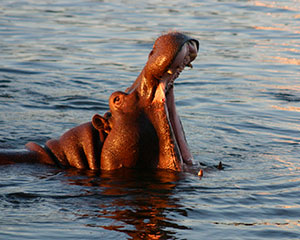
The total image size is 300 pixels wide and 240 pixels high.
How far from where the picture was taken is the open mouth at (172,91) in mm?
6184

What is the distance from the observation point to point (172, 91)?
6.57 meters

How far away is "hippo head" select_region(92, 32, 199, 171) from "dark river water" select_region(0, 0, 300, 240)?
179mm

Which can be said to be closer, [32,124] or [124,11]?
[32,124]

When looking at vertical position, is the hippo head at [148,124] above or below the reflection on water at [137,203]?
above

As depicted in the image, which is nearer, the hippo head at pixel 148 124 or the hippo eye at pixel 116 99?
the hippo head at pixel 148 124

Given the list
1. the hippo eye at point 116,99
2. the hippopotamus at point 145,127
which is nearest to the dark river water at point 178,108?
the hippopotamus at point 145,127

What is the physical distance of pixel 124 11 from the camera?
69.5 ft

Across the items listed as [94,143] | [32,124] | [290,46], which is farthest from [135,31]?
[94,143]

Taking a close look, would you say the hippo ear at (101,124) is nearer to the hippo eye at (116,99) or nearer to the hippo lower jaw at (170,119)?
the hippo eye at (116,99)

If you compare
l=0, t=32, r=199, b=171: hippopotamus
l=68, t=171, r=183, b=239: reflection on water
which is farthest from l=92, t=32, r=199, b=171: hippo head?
l=68, t=171, r=183, b=239: reflection on water

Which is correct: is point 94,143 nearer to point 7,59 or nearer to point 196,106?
point 196,106

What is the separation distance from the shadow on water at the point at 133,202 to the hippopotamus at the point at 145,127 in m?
0.11

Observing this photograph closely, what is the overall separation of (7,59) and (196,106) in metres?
5.04

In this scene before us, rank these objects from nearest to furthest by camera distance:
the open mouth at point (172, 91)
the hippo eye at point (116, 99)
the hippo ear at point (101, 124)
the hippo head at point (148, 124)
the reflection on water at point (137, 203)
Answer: the reflection on water at point (137, 203), the open mouth at point (172, 91), the hippo head at point (148, 124), the hippo eye at point (116, 99), the hippo ear at point (101, 124)
